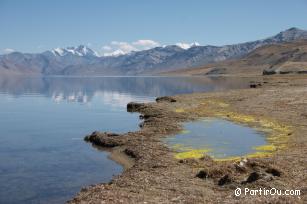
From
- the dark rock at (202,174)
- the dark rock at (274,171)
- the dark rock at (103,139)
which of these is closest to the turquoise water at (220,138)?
the dark rock at (103,139)

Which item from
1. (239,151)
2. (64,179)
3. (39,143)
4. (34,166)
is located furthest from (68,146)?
(239,151)

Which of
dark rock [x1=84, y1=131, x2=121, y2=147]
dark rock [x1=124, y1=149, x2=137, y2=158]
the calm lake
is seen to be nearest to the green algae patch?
dark rock [x1=124, y1=149, x2=137, y2=158]

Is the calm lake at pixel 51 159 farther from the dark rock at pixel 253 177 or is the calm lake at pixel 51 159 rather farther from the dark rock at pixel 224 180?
the dark rock at pixel 253 177

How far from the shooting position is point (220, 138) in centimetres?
3906

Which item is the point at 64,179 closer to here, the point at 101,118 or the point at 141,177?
the point at 141,177

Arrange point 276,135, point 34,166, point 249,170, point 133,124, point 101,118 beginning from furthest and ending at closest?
point 101,118 → point 133,124 → point 276,135 → point 34,166 → point 249,170

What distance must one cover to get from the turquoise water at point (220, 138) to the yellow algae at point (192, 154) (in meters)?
0.53

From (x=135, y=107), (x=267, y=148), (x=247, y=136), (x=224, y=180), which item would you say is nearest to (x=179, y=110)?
(x=135, y=107)

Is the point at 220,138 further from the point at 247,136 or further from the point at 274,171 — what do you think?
the point at 274,171

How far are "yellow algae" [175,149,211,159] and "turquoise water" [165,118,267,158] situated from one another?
0.53 m

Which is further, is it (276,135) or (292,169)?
(276,135)

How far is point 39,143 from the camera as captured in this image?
4128 centimetres

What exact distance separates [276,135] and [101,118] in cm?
2884

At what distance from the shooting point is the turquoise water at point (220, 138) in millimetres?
33781
